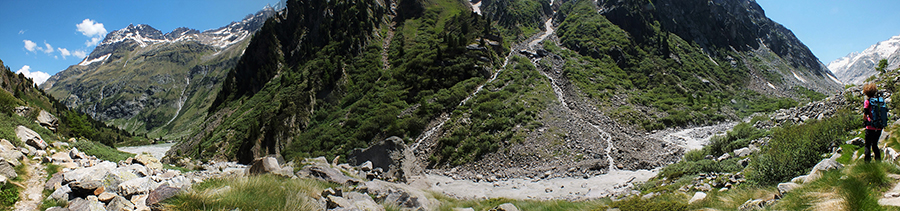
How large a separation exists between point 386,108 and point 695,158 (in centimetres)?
2763

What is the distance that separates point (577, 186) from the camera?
1941cm

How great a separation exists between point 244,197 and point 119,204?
77.4 inches

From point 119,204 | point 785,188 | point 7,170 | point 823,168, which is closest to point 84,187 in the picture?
point 119,204

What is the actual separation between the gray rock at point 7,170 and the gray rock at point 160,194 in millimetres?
2780

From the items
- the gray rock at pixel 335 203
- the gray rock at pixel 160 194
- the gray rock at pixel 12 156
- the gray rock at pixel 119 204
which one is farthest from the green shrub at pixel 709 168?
the gray rock at pixel 12 156

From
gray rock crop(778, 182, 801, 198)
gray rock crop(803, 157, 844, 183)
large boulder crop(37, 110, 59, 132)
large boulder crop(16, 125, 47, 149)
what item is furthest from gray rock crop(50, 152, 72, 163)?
gray rock crop(803, 157, 844, 183)

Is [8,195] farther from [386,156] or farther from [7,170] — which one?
[386,156]

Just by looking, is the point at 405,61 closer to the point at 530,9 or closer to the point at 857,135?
the point at 857,135

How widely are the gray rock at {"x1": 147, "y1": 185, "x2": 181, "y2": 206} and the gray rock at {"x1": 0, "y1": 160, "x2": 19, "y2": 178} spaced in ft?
9.12

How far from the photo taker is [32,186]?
6996mm

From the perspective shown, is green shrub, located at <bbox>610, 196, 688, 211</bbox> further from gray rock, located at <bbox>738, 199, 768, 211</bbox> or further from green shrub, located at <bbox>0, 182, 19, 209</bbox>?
green shrub, located at <bbox>0, 182, 19, 209</bbox>

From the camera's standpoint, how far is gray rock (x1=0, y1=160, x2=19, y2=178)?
22.1 ft

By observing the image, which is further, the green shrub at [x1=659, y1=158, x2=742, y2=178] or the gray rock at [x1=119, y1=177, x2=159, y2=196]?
the green shrub at [x1=659, y1=158, x2=742, y2=178]

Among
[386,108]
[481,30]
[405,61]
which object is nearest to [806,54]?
[481,30]
